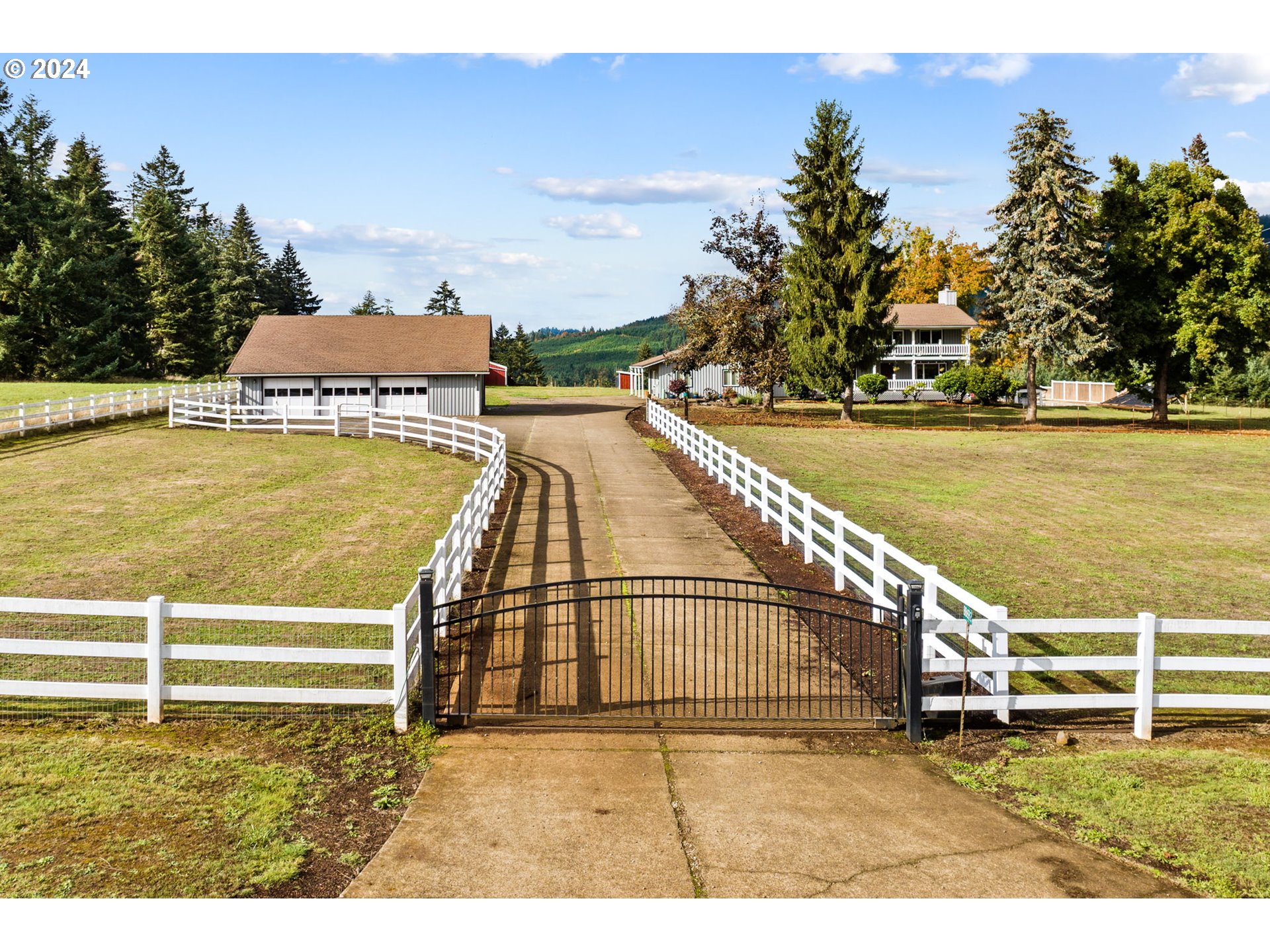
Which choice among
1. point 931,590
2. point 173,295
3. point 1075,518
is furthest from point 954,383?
point 173,295

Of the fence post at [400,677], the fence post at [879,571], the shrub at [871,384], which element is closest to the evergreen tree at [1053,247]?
the shrub at [871,384]

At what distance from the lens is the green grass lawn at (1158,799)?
21.1ft

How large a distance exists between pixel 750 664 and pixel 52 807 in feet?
22.6

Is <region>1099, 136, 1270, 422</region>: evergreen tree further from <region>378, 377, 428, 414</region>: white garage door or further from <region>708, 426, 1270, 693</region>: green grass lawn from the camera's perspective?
<region>378, 377, 428, 414</region>: white garage door

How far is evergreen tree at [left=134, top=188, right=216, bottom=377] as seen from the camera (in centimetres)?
6900

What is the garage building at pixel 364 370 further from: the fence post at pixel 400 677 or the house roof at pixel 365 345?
the fence post at pixel 400 677

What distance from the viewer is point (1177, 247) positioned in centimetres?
4347

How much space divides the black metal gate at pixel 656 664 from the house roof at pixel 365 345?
36544 millimetres

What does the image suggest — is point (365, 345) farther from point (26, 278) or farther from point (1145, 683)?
point (1145, 683)

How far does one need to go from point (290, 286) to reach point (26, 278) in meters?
49.5

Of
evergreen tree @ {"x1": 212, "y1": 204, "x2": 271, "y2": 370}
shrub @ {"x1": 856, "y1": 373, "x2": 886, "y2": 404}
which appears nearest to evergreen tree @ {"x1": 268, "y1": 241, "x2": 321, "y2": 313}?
evergreen tree @ {"x1": 212, "y1": 204, "x2": 271, "y2": 370}

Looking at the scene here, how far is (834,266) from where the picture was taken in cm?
4469

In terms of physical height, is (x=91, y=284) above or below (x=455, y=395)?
above

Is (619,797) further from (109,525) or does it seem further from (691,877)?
(109,525)
